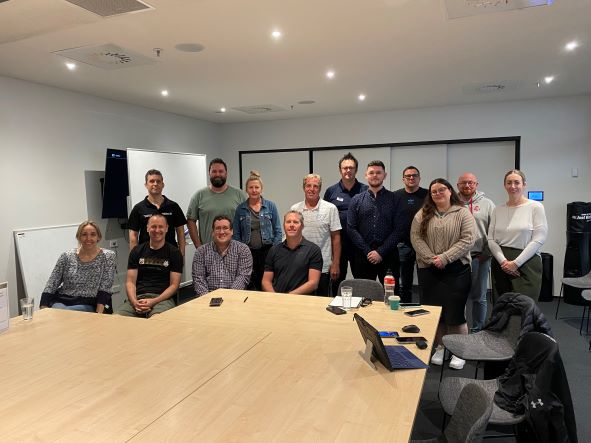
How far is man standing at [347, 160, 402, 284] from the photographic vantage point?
361 cm

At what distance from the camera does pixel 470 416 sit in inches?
54.2

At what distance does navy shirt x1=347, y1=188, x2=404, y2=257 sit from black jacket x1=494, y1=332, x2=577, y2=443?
1721mm

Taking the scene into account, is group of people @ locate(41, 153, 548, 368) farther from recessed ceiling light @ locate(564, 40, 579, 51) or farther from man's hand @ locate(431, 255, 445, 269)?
recessed ceiling light @ locate(564, 40, 579, 51)

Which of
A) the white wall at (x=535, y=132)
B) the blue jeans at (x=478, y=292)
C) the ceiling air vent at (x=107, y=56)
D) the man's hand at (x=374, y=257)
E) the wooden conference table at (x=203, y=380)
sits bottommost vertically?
the blue jeans at (x=478, y=292)

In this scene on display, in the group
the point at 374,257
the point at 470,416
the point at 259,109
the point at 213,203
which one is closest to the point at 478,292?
Answer: the point at 374,257

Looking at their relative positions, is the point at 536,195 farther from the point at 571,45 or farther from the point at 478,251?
the point at 571,45

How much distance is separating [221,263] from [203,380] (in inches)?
68.2

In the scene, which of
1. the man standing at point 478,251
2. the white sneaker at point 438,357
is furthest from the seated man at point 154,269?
the man standing at point 478,251

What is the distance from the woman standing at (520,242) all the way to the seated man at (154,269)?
8.72 ft

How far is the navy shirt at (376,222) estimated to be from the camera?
3629 millimetres

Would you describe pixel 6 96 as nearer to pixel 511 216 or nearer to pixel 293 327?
pixel 293 327

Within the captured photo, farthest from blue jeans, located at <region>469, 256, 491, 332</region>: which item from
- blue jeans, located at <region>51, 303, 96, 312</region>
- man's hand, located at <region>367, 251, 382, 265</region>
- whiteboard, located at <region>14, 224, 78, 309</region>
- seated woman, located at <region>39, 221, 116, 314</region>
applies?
whiteboard, located at <region>14, 224, 78, 309</region>

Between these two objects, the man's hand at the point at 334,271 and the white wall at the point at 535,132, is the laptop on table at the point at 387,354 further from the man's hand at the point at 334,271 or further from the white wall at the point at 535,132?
the white wall at the point at 535,132

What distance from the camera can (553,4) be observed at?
2.52 meters
